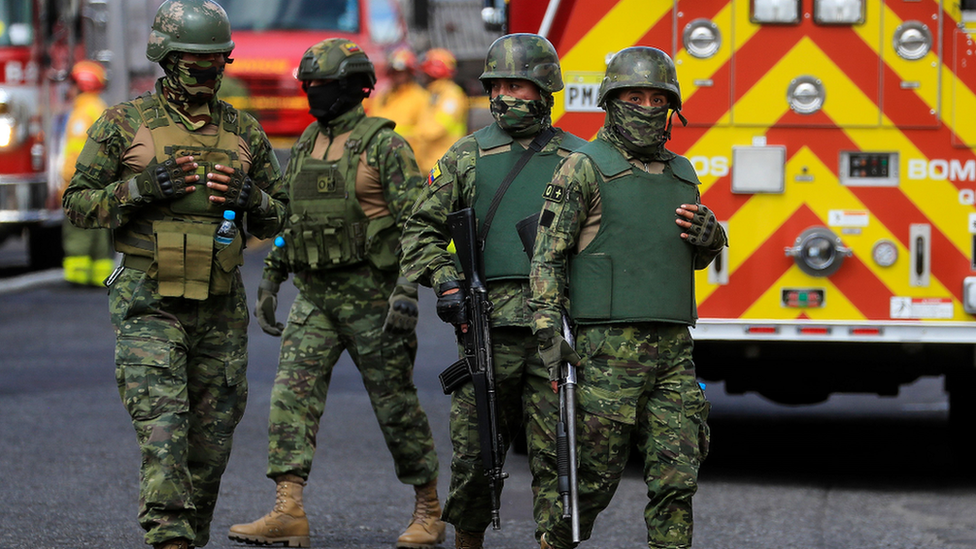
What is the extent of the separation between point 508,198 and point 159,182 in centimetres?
119

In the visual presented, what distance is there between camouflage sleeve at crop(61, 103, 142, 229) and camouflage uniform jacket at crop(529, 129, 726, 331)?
1.38 meters

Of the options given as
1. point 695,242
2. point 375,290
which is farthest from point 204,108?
point 695,242

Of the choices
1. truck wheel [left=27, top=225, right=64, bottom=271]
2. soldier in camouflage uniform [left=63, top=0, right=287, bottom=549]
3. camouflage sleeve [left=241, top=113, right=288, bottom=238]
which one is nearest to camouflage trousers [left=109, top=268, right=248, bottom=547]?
soldier in camouflage uniform [left=63, top=0, right=287, bottom=549]

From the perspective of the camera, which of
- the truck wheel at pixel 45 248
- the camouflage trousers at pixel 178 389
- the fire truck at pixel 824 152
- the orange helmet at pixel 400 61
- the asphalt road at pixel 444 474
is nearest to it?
the camouflage trousers at pixel 178 389

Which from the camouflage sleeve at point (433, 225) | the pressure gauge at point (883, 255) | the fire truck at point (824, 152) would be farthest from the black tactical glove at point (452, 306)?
the pressure gauge at point (883, 255)

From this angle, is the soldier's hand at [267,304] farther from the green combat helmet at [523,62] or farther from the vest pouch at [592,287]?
the vest pouch at [592,287]

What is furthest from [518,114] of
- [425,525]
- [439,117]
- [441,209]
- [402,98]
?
[439,117]

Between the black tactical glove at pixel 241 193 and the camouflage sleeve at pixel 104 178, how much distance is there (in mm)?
311

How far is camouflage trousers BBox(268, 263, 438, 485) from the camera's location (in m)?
6.25

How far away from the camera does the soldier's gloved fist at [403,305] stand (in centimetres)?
588

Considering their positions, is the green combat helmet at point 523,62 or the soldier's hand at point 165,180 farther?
the green combat helmet at point 523,62

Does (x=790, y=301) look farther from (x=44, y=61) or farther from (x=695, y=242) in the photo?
(x=44, y=61)

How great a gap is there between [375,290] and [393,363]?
31 centimetres

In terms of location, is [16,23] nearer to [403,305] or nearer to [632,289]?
[403,305]
